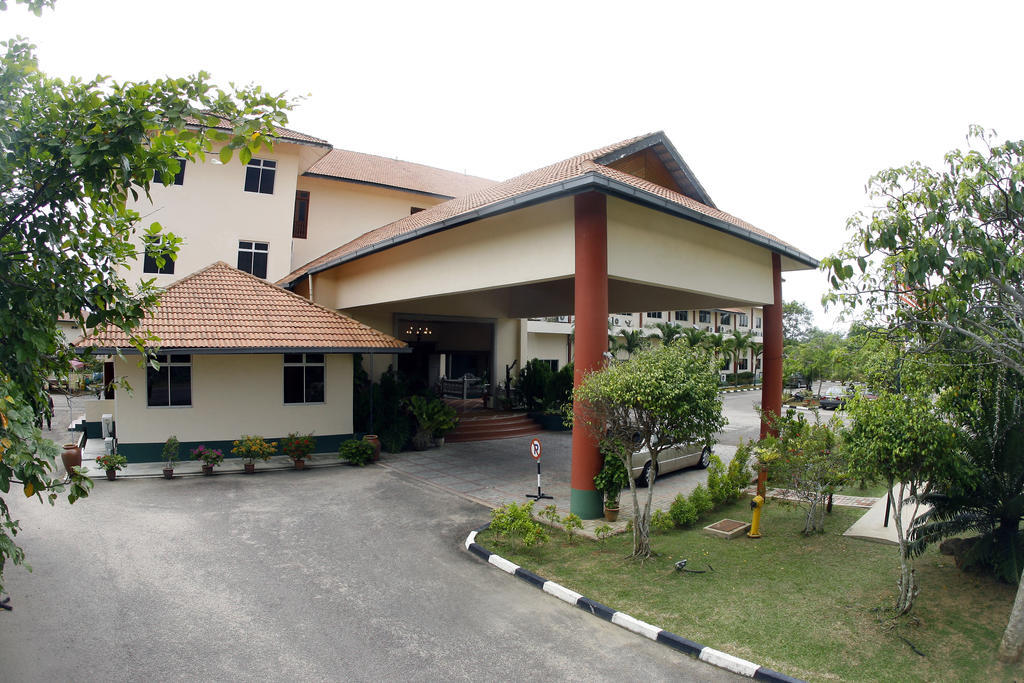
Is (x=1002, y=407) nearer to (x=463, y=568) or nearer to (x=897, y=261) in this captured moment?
(x=897, y=261)

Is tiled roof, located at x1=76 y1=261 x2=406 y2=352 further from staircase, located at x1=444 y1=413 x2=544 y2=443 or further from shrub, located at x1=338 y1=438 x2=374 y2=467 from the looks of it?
staircase, located at x1=444 y1=413 x2=544 y2=443

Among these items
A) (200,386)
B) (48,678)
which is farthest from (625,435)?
(200,386)

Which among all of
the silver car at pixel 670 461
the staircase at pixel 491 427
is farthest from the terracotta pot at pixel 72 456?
the silver car at pixel 670 461

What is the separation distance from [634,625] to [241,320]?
512 inches

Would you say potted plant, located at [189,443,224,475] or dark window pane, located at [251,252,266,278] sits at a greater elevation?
dark window pane, located at [251,252,266,278]

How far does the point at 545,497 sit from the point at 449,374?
1792 cm

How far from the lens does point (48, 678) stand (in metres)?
5.34

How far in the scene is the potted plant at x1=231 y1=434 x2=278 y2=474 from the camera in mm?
14453

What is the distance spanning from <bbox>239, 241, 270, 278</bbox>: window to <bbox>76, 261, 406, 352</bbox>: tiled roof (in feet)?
11.2

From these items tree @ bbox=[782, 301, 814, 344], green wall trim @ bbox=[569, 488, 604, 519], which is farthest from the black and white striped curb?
tree @ bbox=[782, 301, 814, 344]

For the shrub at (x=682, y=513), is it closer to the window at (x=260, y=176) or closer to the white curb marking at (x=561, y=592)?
the white curb marking at (x=561, y=592)

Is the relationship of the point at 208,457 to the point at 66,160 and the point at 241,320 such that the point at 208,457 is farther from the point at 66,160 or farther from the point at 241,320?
the point at 66,160

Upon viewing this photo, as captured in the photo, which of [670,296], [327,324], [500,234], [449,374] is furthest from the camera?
[449,374]

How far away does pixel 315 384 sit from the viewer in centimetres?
1650
